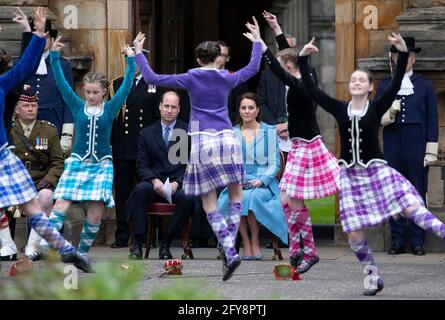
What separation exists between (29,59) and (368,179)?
101 inches

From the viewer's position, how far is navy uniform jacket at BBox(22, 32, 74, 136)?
1455 centimetres

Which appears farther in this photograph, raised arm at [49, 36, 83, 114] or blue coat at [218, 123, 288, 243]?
blue coat at [218, 123, 288, 243]

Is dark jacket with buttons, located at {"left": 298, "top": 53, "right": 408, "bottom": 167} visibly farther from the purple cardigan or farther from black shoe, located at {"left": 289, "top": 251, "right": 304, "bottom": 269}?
black shoe, located at {"left": 289, "top": 251, "right": 304, "bottom": 269}

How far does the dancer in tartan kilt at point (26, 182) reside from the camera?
35.0 ft

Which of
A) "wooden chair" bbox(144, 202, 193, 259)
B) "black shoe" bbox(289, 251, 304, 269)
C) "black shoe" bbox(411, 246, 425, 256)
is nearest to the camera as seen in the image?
"black shoe" bbox(289, 251, 304, 269)

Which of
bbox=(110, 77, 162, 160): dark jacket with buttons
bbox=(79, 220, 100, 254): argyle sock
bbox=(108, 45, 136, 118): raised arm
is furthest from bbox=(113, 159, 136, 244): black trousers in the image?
bbox=(79, 220, 100, 254): argyle sock

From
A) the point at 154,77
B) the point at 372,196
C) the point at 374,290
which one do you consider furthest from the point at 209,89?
the point at 374,290

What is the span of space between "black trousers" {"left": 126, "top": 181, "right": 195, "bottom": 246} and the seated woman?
34 centimetres

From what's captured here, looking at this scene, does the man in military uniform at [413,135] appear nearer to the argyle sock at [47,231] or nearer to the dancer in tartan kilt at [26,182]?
the dancer in tartan kilt at [26,182]

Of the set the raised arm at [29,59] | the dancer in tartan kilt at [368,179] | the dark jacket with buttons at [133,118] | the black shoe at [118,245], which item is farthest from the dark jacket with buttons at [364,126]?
the black shoe at [118,245]

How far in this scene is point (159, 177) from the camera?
14.0m

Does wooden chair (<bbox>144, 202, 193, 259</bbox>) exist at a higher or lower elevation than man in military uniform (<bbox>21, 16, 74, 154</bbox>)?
lower

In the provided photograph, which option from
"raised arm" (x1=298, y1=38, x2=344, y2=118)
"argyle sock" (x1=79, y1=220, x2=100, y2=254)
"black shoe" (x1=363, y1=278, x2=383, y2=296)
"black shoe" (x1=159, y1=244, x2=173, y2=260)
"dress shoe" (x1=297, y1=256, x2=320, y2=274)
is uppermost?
"raised arm" (x1=298, y1=38, x2=344, y2=118)

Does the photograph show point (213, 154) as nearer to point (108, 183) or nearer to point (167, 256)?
point (108, 183)
